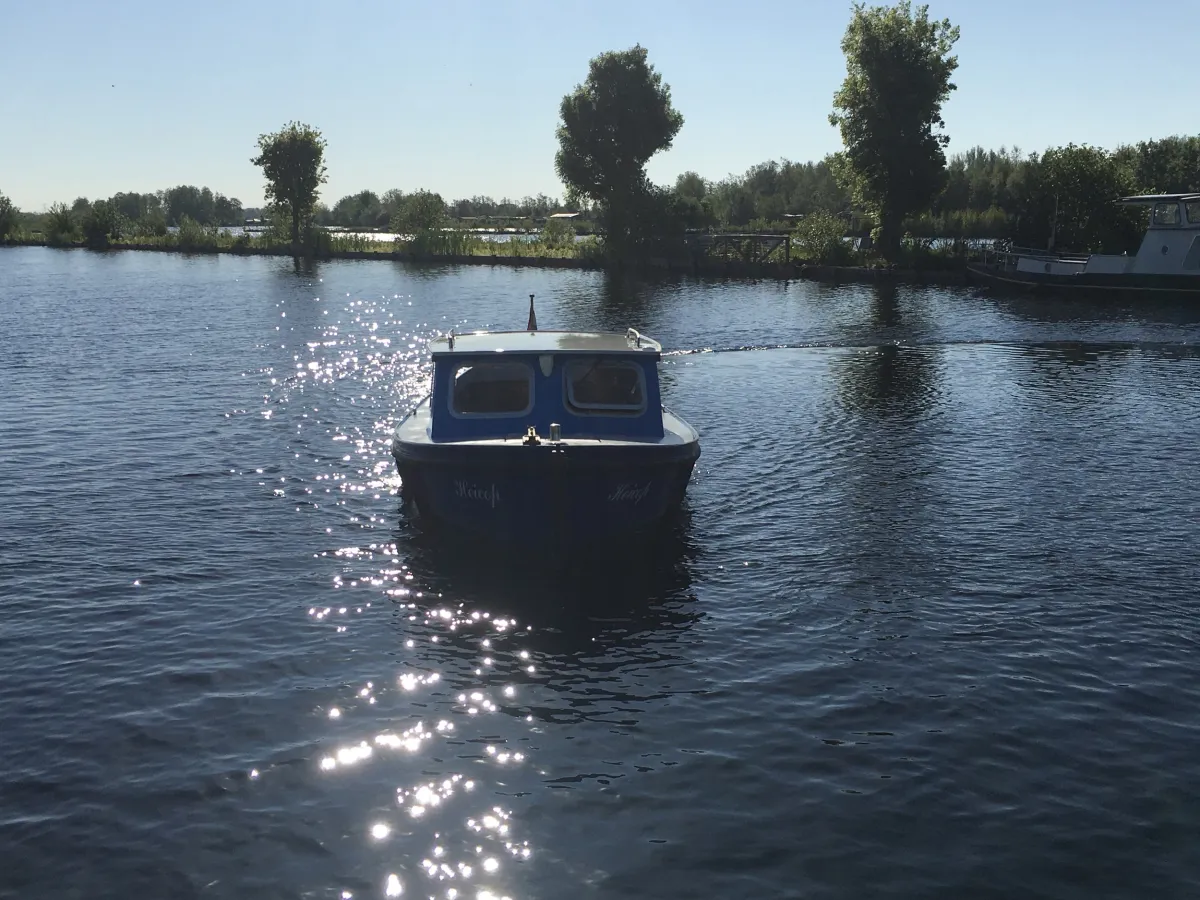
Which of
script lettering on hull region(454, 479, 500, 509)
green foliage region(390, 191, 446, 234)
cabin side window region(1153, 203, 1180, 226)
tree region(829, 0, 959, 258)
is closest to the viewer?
script lettering on hull region(454, 479, 500, 509)

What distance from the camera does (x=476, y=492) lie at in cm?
1748

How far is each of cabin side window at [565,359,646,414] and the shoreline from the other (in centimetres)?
6238

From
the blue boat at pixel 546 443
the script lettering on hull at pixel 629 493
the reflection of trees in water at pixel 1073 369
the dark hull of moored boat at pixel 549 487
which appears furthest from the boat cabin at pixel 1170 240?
the script lettering on hull at pixel 629 493

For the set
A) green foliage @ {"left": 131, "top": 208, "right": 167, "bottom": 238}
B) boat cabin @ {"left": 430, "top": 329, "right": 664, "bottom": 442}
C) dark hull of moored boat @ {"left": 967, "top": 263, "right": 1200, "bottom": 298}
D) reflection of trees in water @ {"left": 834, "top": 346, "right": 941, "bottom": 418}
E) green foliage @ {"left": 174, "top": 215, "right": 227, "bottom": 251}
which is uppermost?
green foliage @ {"left": 131, "top": 208, "right": 167, "bottom": 238}

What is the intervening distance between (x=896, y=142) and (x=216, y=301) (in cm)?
5085

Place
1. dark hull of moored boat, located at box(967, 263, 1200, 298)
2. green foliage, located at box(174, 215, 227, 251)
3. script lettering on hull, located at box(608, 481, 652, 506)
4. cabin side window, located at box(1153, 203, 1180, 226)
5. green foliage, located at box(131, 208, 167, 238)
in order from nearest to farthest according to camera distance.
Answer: script lettering on hull, located at box(608, 481, 652, 506) < dark hull of moored boat, located at box(967, 263, 1200, 298) < cabin side window, located at box(1153, 203, 1180, 226) < green foliage, located at box(174, 215, 227, 251) < green foliage, located at box(131, 208, 167, 238)

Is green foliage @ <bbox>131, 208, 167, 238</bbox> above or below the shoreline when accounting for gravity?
above

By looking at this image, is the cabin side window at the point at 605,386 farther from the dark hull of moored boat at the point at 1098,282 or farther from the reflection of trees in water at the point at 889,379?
the dark hull of moored boat at the point at 1098,282

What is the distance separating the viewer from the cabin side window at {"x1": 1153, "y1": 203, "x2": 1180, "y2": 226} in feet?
203

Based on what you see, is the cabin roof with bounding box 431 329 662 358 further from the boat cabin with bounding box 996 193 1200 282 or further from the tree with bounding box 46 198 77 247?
the tree with bounding box 46 198 77 247

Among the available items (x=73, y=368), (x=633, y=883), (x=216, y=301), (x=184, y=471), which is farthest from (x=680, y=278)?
(x=633, y=883)

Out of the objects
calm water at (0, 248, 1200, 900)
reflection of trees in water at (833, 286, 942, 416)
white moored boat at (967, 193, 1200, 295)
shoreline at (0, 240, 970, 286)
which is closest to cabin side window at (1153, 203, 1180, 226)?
white moored boat at (967, 193, 1200, 295)

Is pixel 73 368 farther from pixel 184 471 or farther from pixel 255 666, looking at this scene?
pixel 255 666

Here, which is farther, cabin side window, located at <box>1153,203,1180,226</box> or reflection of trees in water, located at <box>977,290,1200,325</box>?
cabin side window, located at <box>1153,203,1180,226</box>
